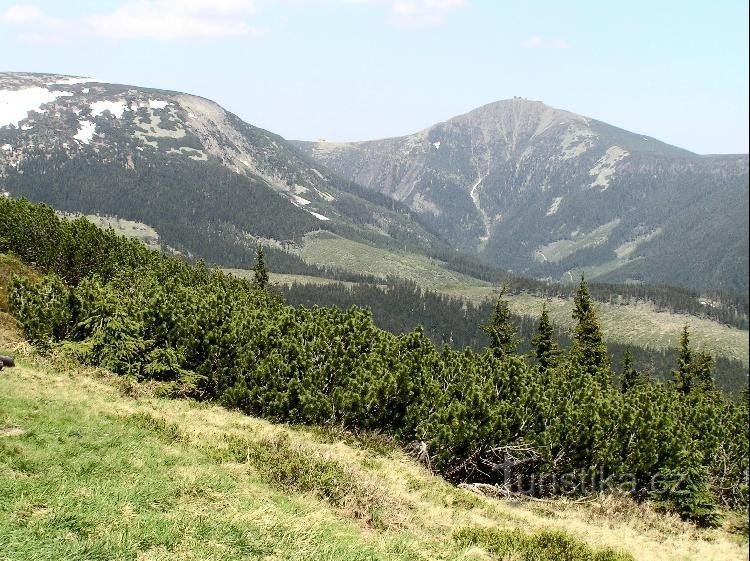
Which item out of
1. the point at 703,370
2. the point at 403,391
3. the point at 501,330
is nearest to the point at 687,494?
the point at 403,391

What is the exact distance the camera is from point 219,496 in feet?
46.1

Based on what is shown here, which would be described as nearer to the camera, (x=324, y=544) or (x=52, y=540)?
(x=52, y=540)

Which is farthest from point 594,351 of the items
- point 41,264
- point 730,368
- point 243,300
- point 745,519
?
point 730,368

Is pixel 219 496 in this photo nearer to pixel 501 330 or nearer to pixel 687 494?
pixel 687 494

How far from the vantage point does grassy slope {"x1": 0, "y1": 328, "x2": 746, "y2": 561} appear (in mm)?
11172

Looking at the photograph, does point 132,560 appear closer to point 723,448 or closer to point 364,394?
point 364,394

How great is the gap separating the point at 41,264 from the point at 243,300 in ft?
76.9

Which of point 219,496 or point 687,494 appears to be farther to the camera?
point 687,494

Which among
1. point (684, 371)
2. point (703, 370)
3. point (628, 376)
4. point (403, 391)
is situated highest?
point (403, 391)

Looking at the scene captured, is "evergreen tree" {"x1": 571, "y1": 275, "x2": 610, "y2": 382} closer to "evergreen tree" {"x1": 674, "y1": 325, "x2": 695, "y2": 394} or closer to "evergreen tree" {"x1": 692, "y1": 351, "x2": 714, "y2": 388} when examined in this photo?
"evergreen tree" {"x1": 674, "y1": 325, "x2": 695, "y2": 394}

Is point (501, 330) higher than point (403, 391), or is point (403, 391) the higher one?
point (403, 391)

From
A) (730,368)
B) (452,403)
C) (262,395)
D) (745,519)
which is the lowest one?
(730,368)

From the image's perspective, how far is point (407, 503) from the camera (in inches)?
720

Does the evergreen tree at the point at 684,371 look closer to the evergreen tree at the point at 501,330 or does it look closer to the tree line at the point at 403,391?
the evergreen tree at the point at 501,330
